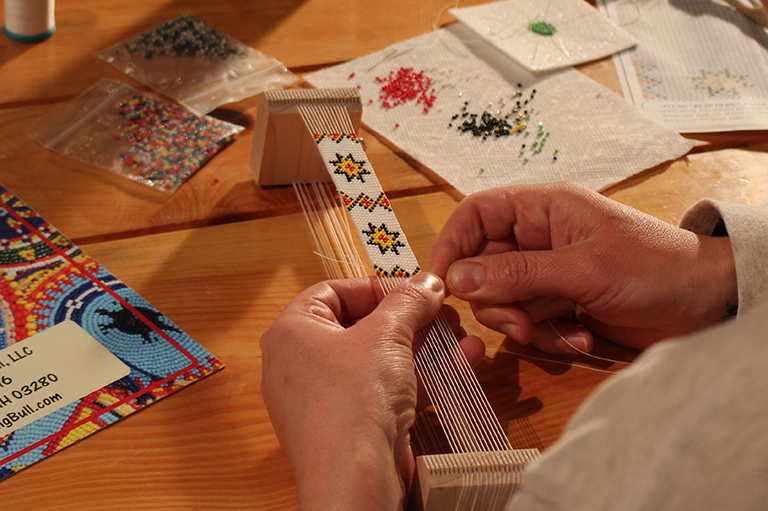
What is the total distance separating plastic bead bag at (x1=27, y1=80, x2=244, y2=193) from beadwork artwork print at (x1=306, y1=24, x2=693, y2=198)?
263 mm

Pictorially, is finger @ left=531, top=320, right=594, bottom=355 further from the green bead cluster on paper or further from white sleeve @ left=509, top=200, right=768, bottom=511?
the green bead cluster on paper

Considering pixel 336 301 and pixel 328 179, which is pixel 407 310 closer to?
pixel 336 301

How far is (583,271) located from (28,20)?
1.06 m

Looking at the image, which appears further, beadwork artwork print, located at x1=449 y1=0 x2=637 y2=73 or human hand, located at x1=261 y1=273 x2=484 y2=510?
beadwork artwork print, located at x1=449 y1=0 x2=637 y2=73

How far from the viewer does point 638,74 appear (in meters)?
1.26

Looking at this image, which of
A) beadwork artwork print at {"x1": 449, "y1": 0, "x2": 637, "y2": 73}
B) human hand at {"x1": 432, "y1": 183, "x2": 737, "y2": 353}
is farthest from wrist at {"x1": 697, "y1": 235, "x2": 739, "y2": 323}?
beadwork artwork print at {"x1": 449, "y1": 0, "x2": 637, "y2": 73}

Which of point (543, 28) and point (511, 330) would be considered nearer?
point (511, 330)

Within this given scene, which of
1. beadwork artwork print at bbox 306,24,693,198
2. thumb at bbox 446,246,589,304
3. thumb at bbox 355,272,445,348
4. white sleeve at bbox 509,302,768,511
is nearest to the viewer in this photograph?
white sleeve at bbox 509,302,768,511

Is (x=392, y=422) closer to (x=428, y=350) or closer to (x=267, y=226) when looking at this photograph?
(x=428, y=350)

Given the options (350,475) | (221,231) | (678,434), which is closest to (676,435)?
(678,434)

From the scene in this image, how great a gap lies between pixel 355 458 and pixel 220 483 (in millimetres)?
168

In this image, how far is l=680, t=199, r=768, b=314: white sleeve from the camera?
703 mm

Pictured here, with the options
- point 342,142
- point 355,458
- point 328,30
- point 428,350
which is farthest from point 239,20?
point 355,458

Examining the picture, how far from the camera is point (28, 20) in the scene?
111 cm
